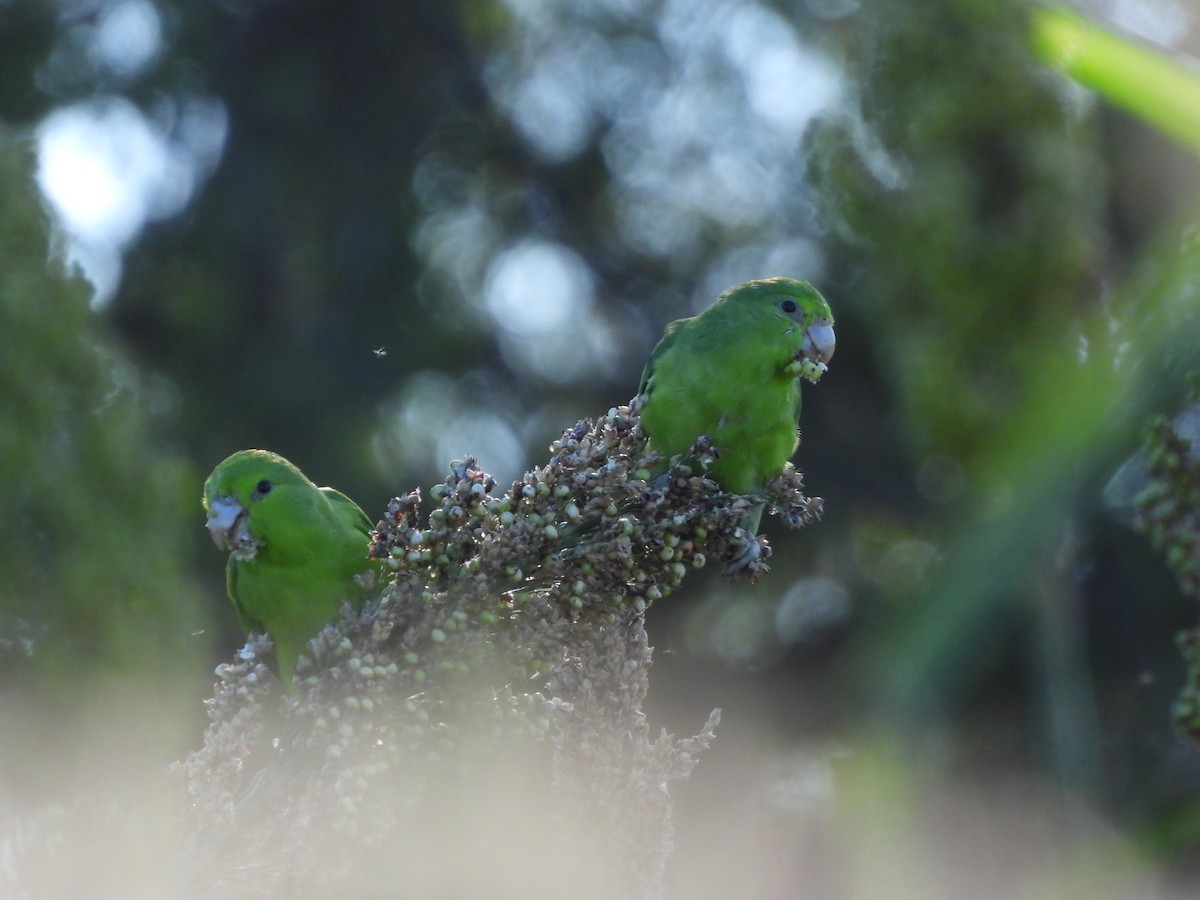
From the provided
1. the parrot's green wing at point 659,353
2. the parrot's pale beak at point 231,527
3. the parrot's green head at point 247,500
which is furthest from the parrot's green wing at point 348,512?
the parrot's green wing at point 659,353

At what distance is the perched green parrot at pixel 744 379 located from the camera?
466cm

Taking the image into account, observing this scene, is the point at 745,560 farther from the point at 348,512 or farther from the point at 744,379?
the point at 348,512

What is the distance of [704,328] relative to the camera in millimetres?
4930

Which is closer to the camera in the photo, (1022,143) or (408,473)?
(1022,143)

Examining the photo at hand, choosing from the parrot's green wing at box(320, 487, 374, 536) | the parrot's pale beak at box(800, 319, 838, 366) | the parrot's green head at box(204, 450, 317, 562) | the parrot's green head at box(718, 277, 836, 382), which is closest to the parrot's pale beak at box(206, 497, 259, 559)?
the parrot's green head at box(204, 450, 317, 562)

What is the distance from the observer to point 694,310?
37.3 ft

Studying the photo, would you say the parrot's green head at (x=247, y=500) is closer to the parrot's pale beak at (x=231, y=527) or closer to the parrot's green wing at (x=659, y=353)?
the parrot's pale beak at (x=231, y=527)

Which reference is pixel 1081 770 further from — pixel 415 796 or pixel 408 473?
pixel 408 473

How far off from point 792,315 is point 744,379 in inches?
14.2

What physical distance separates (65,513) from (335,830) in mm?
2901

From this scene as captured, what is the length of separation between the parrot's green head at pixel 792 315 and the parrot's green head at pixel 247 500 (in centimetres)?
173

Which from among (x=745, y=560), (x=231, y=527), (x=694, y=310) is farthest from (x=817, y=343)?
(x=694, y=310)

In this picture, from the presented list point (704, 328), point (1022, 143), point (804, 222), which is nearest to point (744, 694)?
point (804, 222)

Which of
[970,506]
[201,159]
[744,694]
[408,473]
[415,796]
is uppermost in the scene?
[201,159]
